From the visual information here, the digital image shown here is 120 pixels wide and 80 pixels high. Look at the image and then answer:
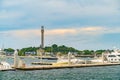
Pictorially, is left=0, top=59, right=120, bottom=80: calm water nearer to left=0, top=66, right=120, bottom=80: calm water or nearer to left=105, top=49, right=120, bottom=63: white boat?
left=0, top=66, right=120, bottom=80: calm water

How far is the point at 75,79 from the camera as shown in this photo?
9250 centimetres

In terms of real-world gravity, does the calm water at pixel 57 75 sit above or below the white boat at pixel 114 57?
below

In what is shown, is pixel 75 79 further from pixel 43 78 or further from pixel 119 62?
pixel 119 62

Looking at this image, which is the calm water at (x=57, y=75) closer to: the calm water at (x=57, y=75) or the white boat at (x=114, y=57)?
the calm water at (x=57, y=75)

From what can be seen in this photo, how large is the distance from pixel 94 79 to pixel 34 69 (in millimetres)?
42205

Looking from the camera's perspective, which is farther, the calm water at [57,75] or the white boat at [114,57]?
the white boat at [114,57]

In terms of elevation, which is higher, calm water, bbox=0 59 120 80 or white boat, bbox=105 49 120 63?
white boat, bbox=105 49 120 63

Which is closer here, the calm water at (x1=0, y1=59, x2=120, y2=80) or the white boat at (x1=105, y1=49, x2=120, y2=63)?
the calm water at (x1=0, y1=59, x2=120, y2=80)

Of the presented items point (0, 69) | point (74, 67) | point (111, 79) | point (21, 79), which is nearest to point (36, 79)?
point (21, 79)

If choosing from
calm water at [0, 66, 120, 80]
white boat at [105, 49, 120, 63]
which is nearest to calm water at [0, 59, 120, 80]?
calm water at [0, 66, 120, 80]

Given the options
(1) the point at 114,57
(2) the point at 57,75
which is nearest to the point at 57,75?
(2) the point at 57,75

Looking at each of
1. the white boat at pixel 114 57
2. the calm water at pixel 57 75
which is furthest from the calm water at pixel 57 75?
the white boat at pixel 114 57

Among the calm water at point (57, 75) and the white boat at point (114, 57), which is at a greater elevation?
the white boat at point (114, 57)

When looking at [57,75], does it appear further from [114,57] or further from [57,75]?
[114,57]
